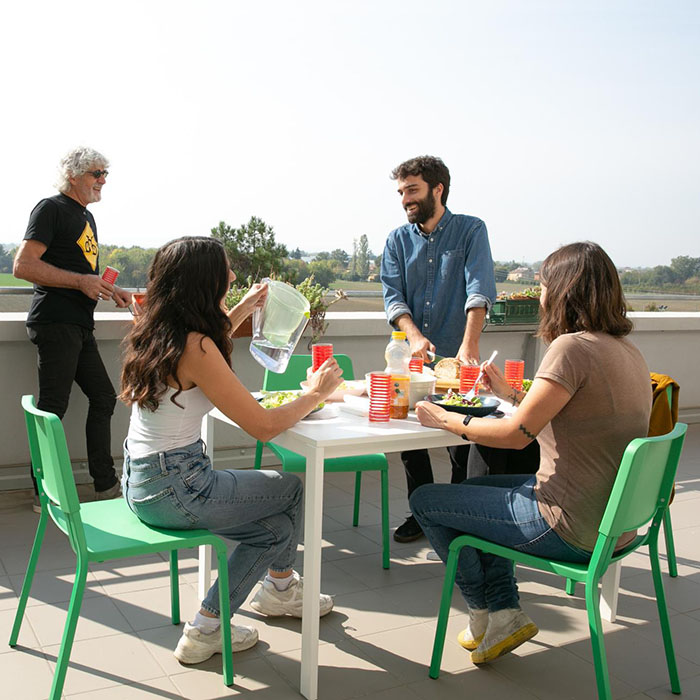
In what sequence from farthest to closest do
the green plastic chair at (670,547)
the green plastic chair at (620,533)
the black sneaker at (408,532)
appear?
the black sneaker at (408,532) → the green plastic chair at (670,547) → the green plastic chair at (620,533)

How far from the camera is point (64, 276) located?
11.2ft

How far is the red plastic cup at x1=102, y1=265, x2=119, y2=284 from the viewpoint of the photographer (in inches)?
140

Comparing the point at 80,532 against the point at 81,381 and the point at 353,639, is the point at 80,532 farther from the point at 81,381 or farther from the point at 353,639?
the point at 81,381

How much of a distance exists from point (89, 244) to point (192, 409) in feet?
6.52

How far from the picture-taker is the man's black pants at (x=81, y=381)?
11.4 ft

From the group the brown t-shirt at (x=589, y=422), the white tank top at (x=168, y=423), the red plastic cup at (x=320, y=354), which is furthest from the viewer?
the red plastic cup at (x=320, y=354)

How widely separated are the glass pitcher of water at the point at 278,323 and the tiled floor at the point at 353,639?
0.87m

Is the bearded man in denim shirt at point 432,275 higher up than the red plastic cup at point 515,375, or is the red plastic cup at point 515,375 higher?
the bearded man in denim shirt at point 432,275

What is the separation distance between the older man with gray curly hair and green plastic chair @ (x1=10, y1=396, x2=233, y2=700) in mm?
1493

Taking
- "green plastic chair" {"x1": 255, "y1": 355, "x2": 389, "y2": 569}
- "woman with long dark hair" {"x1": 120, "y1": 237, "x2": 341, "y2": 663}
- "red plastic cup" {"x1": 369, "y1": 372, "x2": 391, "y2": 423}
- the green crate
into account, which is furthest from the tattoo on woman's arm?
the green crate

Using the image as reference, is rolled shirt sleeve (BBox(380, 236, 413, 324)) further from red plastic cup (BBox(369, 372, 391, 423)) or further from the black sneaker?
red plastic cup (BBox(369, 372, 391, 423))

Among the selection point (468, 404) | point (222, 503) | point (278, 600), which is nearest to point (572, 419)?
point (468, 404)

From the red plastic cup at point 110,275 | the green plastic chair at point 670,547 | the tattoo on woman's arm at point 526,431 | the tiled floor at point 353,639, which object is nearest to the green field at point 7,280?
the red plastic cup at point 110,275

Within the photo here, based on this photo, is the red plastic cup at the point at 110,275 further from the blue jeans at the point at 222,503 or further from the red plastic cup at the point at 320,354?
the blue jeans at the point at 222,503
